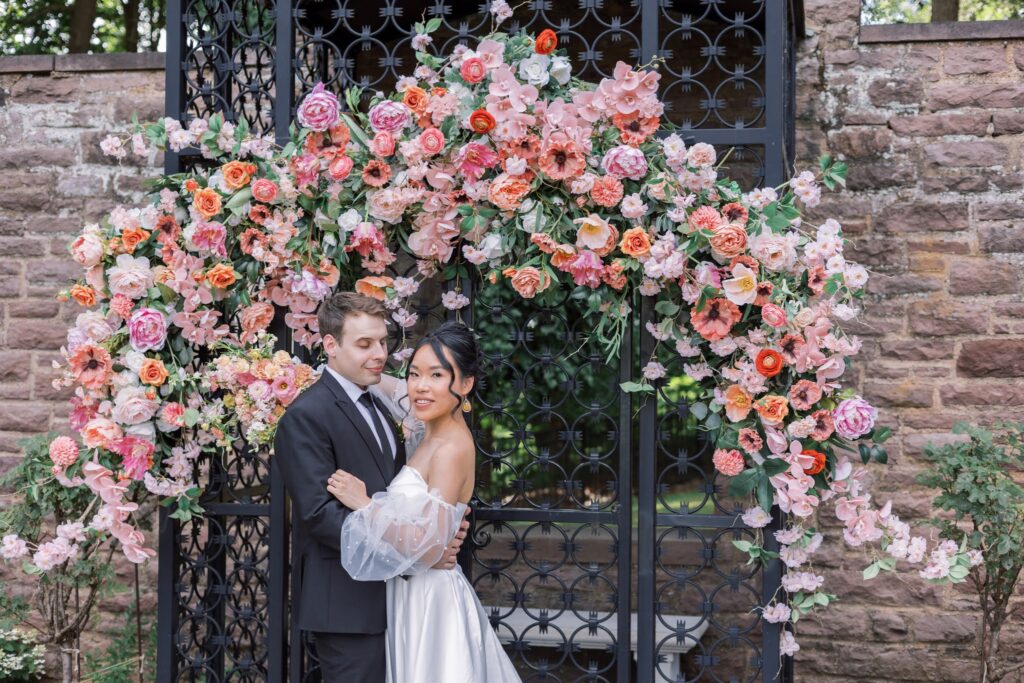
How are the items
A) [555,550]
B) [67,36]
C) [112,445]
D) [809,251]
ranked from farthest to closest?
[67,36] < [555,550] < [112,445] < [809,251]

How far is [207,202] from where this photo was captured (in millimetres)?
3582

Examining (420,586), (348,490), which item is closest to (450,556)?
(420,586)

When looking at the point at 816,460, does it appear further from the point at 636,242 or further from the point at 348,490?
the point at 348,490

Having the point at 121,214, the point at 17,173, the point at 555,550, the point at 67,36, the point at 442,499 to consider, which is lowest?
the point at 555,550

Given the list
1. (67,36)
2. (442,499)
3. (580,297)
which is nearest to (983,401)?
(580,297)

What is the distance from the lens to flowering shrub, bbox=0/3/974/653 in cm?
334

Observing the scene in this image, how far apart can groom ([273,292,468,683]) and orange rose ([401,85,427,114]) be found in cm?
70

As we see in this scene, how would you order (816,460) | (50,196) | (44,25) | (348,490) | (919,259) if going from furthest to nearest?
(44,25) → (50,196) → (919,259) → (816,460) → (348,490)

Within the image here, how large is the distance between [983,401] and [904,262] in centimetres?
75

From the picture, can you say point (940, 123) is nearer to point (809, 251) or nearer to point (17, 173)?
point (809, 251)

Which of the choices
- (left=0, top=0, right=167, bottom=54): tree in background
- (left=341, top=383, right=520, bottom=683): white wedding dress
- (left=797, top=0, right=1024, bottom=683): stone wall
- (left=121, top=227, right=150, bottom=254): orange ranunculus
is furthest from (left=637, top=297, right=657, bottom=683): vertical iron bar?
(left=0, top=0, right=167, bottom=54): tree in background

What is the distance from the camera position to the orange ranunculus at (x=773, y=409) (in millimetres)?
3307

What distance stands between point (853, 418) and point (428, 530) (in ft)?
4.67

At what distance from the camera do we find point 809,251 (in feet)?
10.9
